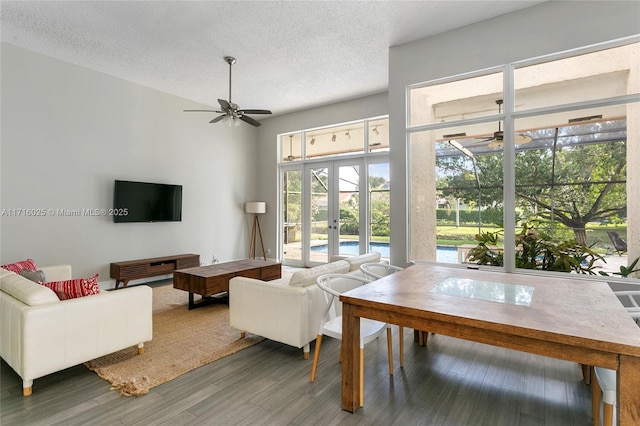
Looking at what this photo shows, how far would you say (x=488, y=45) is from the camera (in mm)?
3777

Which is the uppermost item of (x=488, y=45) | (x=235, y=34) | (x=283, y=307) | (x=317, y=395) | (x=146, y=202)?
(x=235, y=34)

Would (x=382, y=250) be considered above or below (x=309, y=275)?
below

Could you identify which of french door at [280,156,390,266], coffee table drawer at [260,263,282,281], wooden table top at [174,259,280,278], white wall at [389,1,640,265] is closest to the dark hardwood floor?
wooden table top at [174,259,280,278]

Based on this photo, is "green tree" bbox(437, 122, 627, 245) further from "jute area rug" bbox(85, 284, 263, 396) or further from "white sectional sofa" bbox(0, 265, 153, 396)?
"white sectional sofa" bbox(0, 265, 153, 396)

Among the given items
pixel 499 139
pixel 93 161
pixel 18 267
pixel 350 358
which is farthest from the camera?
pixel 93 161

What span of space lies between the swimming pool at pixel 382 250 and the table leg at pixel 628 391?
289 centimetres

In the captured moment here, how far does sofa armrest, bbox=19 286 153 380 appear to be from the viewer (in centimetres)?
212

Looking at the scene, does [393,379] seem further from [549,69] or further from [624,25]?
[624,25]

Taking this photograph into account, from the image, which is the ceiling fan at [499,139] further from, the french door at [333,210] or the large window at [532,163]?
the french door at [333,210]

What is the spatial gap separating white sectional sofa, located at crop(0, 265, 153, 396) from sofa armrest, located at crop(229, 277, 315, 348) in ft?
2.65

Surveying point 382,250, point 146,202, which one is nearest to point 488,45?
point 382,250

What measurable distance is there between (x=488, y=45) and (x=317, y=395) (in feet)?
13.5

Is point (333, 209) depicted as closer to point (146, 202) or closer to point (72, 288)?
point (146, 202)

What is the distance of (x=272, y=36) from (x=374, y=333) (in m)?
3.59
